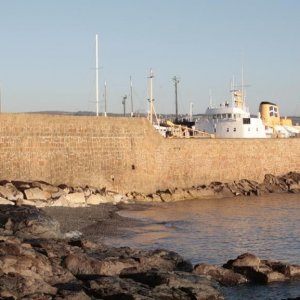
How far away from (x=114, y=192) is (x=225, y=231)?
8216mm

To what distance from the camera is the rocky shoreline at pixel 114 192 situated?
24.2 metres

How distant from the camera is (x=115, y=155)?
3058 centimetres

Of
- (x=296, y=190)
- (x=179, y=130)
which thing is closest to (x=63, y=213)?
(x=296, y=190)

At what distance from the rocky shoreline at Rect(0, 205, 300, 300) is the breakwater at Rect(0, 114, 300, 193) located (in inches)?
421

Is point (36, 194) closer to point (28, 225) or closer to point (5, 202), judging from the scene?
point (5, 202)

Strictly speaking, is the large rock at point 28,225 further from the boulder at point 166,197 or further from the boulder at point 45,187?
the boulder at point 166,197

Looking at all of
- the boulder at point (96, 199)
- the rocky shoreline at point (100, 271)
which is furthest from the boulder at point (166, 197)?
the rocky shoreline at point (100, 271)

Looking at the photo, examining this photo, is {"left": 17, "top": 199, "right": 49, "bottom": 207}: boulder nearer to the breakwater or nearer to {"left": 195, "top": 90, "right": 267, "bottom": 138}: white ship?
the breakwater

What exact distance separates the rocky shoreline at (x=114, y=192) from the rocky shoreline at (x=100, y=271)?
274 inches

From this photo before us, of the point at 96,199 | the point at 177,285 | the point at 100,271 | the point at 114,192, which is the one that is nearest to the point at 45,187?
the point at 96,199

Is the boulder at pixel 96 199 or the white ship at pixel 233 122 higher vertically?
the white ship at pixel 233 122

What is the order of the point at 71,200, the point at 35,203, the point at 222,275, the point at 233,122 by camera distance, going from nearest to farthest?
the point at 222,275 → the point at 35,203 → the point at 71,200 → the point at 233,122

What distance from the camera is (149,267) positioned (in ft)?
46.5

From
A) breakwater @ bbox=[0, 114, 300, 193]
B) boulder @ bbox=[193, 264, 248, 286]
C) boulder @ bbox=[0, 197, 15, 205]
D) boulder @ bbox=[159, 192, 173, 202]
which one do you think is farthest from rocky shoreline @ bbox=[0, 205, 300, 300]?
boulder @ bbox=[159, 192, 173, 202]
